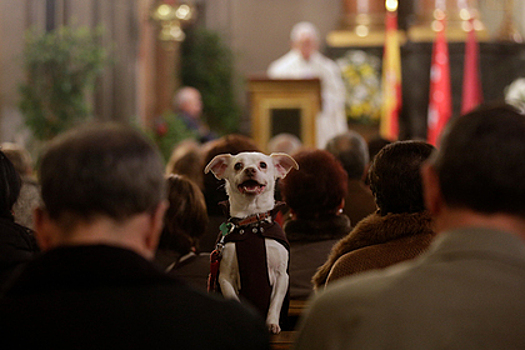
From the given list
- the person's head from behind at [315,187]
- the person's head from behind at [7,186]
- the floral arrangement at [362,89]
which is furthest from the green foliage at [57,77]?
the person's head from behind at [7,186]

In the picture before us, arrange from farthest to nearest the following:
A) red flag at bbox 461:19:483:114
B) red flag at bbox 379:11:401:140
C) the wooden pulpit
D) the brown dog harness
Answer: red flag at bbox 461:19:483:114
red flag at bbox 379:11:401:140
the wooden pulpit
the brown dog harness

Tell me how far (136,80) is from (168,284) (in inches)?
399

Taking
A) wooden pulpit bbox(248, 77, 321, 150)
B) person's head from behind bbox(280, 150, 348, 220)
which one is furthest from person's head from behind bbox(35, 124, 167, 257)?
wooden pulpit bbox(248, 77, 321, 150)

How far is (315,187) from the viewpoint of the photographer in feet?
10.3

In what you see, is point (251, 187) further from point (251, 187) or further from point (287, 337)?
point (287, 337)

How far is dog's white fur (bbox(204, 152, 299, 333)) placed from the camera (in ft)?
8.29

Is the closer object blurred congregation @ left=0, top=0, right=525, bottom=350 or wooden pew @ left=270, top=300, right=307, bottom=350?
blurred congregation @ left=0, top=0, right=525, bottom=350

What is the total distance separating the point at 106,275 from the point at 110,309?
0.20 feet

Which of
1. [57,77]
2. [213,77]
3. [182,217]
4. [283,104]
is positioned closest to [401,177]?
[182,217]

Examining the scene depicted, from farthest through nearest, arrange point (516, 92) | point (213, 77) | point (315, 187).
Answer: point (213, 77), point (516, 92), point (315, 187)

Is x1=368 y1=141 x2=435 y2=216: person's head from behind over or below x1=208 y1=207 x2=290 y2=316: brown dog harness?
over

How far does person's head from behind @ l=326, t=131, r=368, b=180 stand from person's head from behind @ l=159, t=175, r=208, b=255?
1500mm

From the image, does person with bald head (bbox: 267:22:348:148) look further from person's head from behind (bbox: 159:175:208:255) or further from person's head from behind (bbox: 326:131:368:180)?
person's head from behind (bbox: 159:175:208:255)

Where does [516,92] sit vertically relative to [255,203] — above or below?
above
